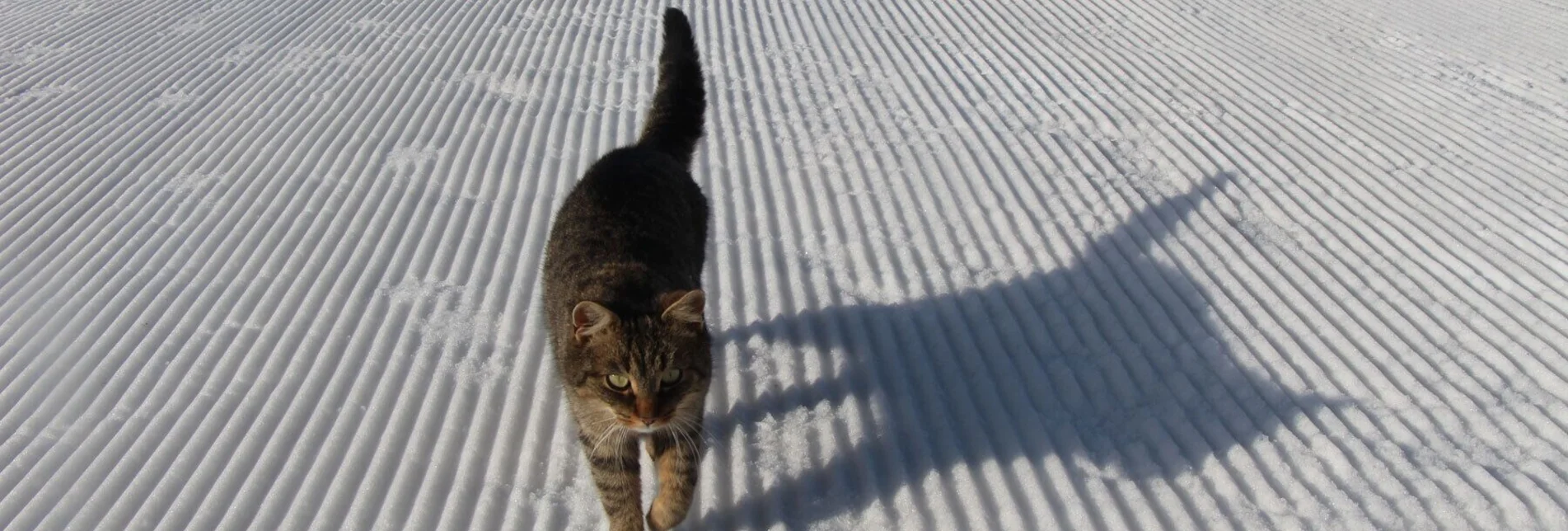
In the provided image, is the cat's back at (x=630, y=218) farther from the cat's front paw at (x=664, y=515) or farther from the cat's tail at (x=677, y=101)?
the cat's front paw at (x=664, y=515)

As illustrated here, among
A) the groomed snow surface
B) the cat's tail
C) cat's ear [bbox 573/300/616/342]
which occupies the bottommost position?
the groomed snow surface

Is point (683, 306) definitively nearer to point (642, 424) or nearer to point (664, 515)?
point (642, 424)

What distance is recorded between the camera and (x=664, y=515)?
2764mm

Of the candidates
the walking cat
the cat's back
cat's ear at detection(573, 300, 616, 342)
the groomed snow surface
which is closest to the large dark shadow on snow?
the groomed snow surface

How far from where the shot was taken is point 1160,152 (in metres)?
5.92

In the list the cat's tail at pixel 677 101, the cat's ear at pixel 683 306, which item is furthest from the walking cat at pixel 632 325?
the cat's tail at pixel 677 101

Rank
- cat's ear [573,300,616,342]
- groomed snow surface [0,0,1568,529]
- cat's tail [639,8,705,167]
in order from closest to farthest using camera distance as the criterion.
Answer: cat's ear [573,300,616,342], groomed snow surface [0,0,1568,529], cat's tail [639,8,705,167]

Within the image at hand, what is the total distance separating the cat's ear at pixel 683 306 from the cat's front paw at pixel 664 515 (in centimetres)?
55

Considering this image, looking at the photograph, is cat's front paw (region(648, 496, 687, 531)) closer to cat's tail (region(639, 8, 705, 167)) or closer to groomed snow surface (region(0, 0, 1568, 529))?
groomed snow surface (region(0, 0, 1568, 529))

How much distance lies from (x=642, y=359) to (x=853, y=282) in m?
1.94

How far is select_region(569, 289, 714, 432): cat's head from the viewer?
2.58m

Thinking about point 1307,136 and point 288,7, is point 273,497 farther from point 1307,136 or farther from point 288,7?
point 288,7

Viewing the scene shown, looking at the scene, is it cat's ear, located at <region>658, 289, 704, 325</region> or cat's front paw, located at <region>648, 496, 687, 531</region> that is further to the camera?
cat's front paw, located at <region>648, 496, 687, 531</region>

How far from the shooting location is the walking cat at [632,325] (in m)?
2.62
